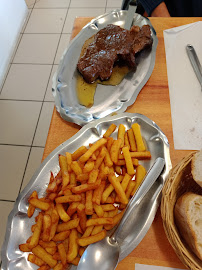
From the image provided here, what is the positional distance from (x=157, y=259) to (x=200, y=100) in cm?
87

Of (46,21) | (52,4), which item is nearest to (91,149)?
(46,21)

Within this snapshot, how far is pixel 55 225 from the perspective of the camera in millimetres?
970

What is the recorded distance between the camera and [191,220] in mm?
790

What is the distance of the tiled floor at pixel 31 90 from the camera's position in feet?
7.43

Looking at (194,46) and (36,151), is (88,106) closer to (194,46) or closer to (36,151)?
(194,46)

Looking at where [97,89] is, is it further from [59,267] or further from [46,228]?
[59,267]

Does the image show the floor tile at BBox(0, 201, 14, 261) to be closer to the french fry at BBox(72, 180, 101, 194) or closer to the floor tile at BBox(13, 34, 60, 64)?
the french fry at BBox(72, 180, 101, 194)

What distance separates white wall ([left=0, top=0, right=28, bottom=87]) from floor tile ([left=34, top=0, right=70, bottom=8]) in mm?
350

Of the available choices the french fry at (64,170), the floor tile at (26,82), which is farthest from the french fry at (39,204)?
the floor tile at (26,82)

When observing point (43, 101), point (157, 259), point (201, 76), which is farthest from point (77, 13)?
point (157, 259)

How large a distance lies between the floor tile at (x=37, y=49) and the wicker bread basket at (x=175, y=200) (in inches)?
98.2

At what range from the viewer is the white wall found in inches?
114

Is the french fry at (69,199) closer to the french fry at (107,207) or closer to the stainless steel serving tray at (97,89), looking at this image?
the french fry at (107,207)

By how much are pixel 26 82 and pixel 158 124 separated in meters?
2.05
